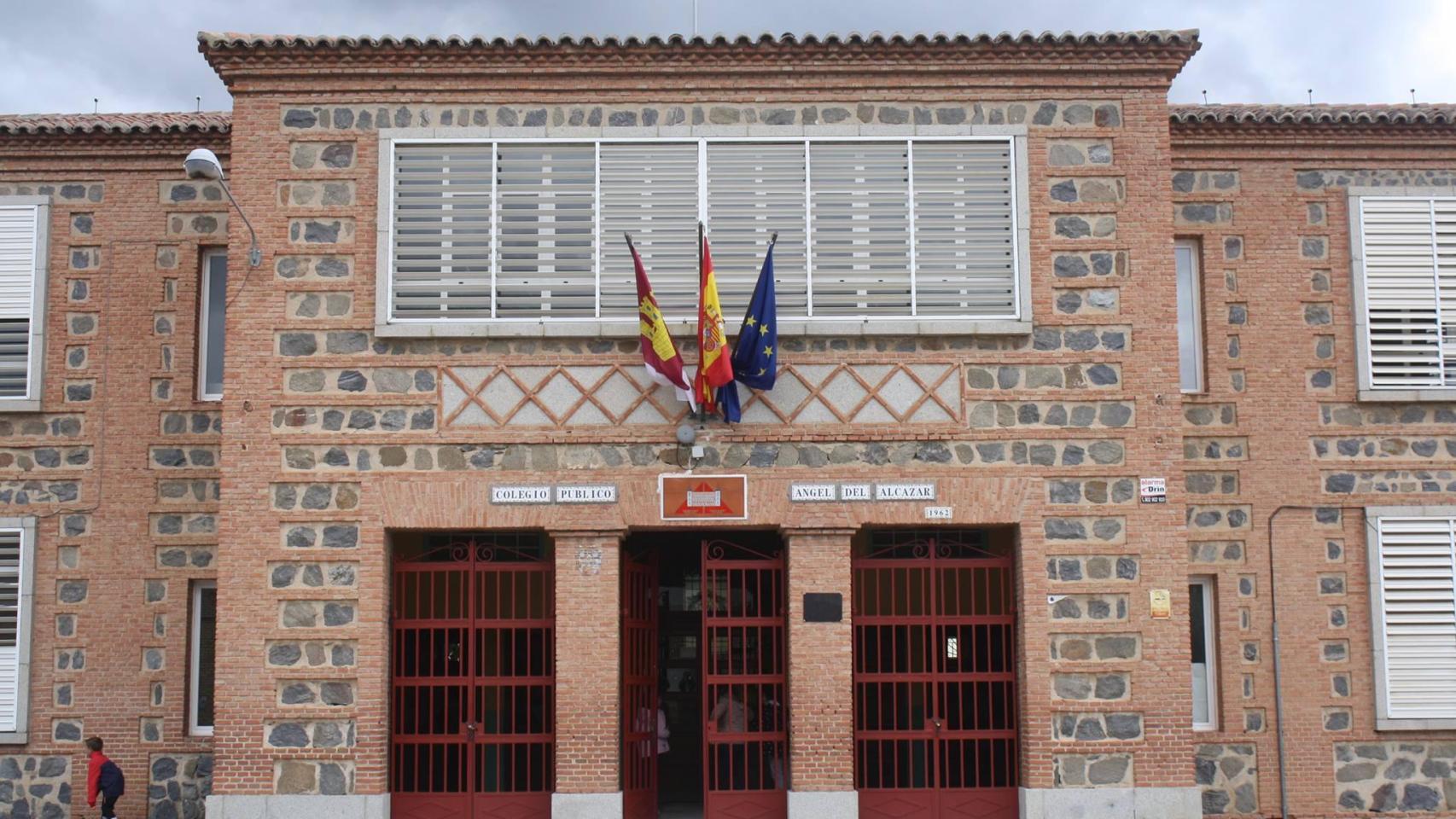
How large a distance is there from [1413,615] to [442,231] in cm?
1171

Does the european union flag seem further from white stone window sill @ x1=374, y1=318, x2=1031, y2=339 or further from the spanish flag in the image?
white stone window sill @ x1=374, y1=318, x2=1031, y2=339

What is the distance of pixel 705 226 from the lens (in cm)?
1563

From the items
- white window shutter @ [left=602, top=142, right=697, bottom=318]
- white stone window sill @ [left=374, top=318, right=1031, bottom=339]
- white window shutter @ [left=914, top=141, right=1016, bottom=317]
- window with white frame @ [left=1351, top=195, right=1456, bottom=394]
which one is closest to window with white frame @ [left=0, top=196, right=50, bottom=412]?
white stone window sill @ [left=374, top=318, right=1031, bottom=339]

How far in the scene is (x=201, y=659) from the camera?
1695cm

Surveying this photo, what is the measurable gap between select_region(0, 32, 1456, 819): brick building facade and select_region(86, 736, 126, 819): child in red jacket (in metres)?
1.10

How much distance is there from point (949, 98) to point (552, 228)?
450cm

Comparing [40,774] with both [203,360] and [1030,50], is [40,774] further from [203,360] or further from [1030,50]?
[1030,50]

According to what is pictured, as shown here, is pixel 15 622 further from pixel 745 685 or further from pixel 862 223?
pixel 862 223

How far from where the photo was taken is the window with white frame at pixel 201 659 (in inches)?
663

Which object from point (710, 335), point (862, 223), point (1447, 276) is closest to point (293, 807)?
point (710, 335)

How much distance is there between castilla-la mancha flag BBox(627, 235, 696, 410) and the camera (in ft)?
47.9

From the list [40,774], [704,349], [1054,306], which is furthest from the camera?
[40,774]

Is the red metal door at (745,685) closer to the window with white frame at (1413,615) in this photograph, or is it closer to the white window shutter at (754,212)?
the white window shutter at (754,212)

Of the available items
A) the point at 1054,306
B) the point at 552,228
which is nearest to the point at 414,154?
the point at 552,228
